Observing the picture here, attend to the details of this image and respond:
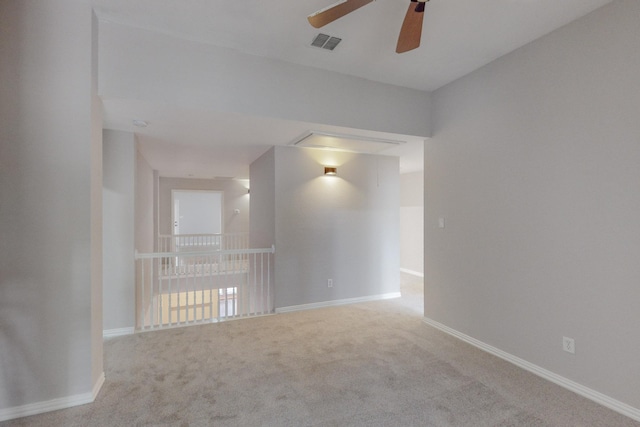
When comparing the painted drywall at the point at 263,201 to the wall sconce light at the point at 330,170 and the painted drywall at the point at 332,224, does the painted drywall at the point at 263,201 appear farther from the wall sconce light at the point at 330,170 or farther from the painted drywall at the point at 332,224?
the wall sconce light at the point at 330,170

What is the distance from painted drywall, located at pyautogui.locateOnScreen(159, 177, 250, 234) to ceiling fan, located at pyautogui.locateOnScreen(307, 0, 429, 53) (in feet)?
23.8

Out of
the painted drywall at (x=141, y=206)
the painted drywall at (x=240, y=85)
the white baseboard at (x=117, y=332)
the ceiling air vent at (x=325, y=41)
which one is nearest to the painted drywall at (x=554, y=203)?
the painted drywall at (x=240, y=85)

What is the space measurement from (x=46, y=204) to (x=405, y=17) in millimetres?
2784

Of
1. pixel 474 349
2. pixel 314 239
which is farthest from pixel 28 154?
pixel 474 349

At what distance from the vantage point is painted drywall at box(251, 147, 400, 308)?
13.5 feet

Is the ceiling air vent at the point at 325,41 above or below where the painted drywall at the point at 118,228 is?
above

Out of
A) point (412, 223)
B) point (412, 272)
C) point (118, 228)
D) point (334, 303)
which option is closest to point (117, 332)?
point (118, 228)

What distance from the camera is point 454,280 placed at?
3305mm

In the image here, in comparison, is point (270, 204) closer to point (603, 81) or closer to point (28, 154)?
point (28, 154)

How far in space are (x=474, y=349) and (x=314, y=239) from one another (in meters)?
2.39

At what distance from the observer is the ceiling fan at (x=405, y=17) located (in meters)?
1.65

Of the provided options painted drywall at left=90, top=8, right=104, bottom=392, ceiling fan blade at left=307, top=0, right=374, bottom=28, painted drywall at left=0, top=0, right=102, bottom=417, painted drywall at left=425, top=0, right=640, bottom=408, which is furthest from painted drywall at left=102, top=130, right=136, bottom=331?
painted drywall at left=425, top=0, right=640, bottom=408

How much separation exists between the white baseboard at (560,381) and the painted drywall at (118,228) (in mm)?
3916

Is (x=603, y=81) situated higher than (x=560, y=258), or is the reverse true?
(x=603, y=81)
